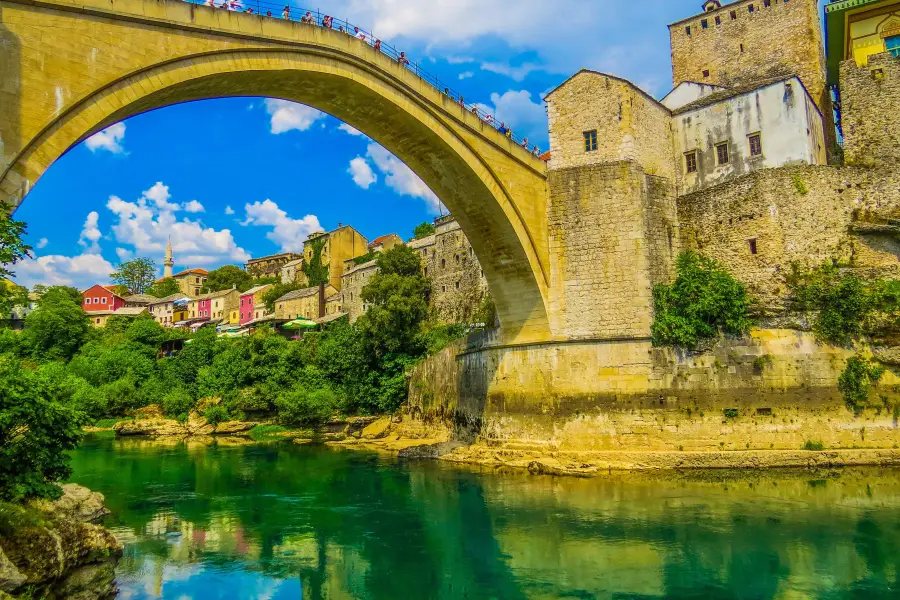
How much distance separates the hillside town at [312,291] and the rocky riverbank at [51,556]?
21870 mm

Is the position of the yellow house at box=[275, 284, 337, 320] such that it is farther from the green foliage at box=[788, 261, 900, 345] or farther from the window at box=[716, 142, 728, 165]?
the green foliage at box=[788, 261, 900, 345]

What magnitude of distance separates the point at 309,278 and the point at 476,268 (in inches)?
948

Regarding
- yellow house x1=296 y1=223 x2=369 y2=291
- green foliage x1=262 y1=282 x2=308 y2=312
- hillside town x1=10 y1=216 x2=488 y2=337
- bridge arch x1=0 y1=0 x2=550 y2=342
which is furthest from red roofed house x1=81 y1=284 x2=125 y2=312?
bridge arch x1=0 y1=0 x2=550 y2=342

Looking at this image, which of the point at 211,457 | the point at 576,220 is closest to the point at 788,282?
the point at 576,220

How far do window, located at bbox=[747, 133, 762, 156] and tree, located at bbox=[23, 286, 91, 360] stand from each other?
130 ft

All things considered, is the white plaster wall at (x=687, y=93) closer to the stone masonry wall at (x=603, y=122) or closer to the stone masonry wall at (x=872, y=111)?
the stone masonry wall at (x=603, y=122)

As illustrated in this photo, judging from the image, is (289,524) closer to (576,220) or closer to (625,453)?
(625,453)

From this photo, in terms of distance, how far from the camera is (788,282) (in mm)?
15836

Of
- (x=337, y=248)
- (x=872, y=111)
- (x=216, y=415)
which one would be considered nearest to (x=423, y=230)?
(x=337, y=248)

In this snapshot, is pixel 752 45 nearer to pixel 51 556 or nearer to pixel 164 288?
pixel 51 556

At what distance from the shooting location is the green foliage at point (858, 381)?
47.0 feet

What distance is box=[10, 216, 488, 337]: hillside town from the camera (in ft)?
116

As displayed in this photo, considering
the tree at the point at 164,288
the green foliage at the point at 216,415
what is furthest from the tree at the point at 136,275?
the green foliage at the point at 216,415

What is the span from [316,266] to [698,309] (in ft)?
138
